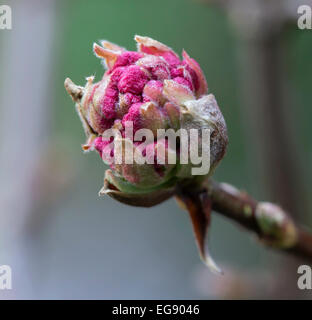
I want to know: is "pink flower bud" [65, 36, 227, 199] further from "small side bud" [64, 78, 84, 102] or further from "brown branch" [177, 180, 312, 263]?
"brown branch" [177, 180, 312, 263]

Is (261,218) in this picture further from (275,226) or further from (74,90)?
(74,90)

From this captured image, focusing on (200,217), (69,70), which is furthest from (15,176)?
(69,70)

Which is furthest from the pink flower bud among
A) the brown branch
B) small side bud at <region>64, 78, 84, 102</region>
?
the brown branch

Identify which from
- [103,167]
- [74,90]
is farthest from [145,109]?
[103,167]

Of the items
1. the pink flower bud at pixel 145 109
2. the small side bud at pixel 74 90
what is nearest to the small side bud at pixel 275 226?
the pink flower bud at pixel 145 109

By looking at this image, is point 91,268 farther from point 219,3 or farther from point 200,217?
point 200,217
